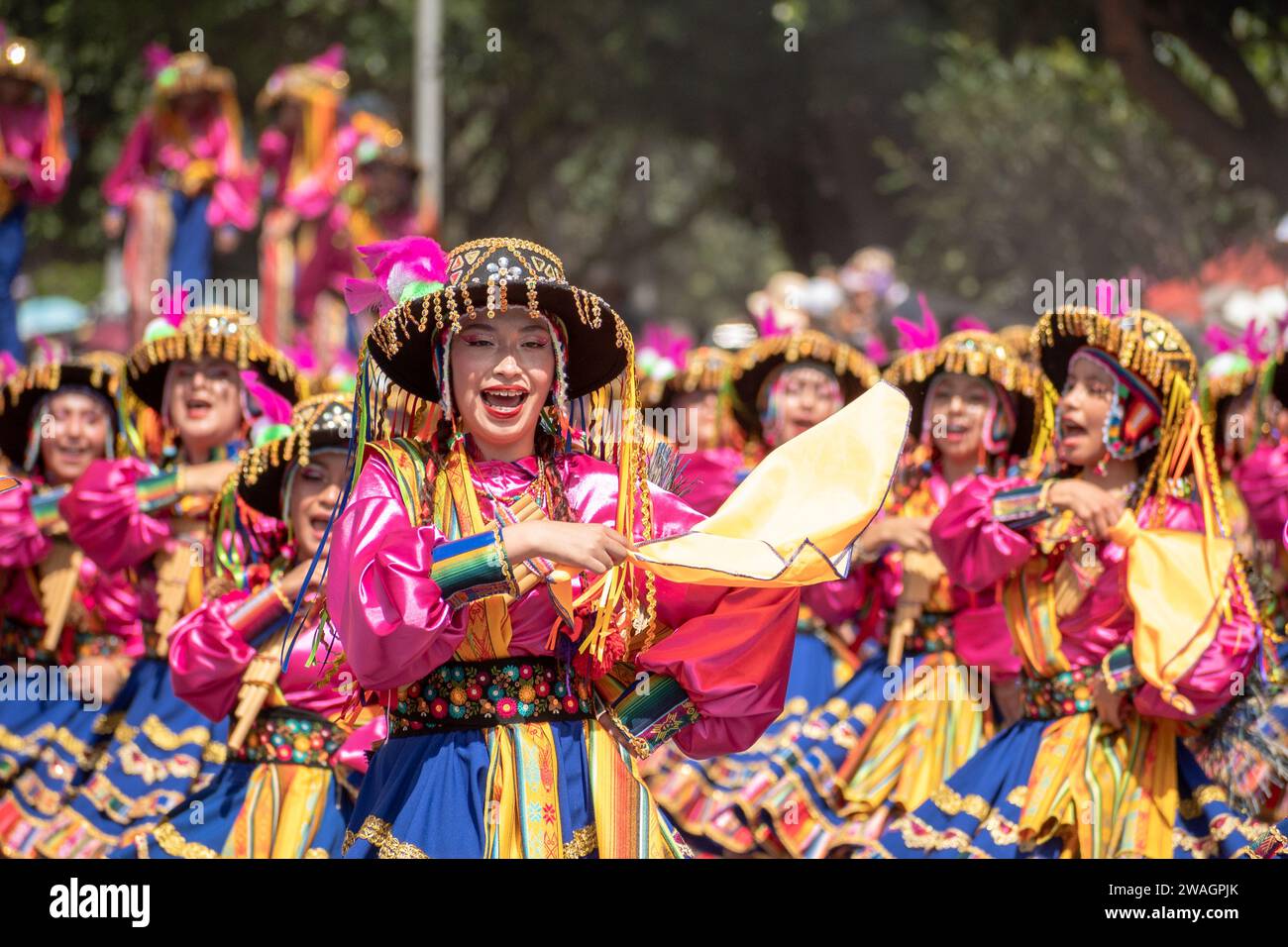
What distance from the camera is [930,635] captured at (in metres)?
7.61

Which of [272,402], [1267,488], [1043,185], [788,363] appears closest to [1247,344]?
[1267,488]

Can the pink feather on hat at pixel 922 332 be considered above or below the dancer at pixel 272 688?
above

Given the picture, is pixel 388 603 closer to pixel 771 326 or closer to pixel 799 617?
pixel 799 617

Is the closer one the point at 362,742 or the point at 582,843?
the point at 582,843

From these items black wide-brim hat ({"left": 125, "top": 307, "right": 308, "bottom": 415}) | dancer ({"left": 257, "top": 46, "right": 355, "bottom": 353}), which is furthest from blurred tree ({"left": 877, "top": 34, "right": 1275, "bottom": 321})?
black wide-brim hat ({"left": 125, "top": 307, "right": 308, "bottom": 415})

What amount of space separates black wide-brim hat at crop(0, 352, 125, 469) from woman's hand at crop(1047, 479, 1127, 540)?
3805 mm

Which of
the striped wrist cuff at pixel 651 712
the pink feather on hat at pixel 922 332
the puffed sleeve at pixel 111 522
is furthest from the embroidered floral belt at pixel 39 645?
the striped wrist cuff at pixel 651 712

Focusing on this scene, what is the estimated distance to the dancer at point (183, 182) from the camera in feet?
51.6

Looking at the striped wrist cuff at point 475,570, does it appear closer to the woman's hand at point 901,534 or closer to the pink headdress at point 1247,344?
the woman's hand at point 901,534

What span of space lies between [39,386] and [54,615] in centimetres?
96

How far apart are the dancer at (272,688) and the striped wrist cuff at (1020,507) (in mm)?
2017

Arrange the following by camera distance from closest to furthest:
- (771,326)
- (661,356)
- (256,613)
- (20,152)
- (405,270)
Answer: (405,270)
(256,613)
(771,326)
(661,356)
(20,152)

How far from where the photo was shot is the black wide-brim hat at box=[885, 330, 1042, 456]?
752 centimetres
